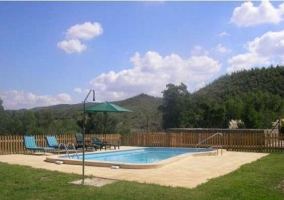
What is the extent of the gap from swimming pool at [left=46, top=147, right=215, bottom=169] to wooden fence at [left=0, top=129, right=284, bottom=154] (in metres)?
1.36

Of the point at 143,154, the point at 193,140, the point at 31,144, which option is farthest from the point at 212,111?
the point at 31,144

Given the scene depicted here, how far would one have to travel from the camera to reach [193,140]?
22.0 metres

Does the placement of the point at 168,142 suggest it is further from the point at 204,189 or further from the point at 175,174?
the point at 204,189

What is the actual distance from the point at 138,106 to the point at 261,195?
175 ft

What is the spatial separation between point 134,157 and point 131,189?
10493 mm

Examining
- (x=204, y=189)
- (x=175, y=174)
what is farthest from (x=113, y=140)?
(x=204, y=189)

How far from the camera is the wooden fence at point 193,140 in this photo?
17.6 metres

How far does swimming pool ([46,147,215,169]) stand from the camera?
1173 centimetres

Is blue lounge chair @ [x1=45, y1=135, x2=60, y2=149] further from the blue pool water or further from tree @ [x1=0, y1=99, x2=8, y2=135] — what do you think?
tree @ [x1=0, y1=99, x2=8, y2=135]

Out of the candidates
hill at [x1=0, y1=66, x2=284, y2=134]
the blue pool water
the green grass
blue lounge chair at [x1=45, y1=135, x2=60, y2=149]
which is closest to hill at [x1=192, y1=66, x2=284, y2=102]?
hill at [x1=0, y1=66, x2=284, y2=134]

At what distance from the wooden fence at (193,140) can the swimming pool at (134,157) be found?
1364mm

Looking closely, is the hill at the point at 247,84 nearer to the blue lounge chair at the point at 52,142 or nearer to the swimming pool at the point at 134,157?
the swimming pool at the point at 134,157

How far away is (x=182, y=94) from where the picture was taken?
127 ft

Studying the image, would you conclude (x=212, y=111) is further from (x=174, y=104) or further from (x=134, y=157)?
(x=134, y=157)
